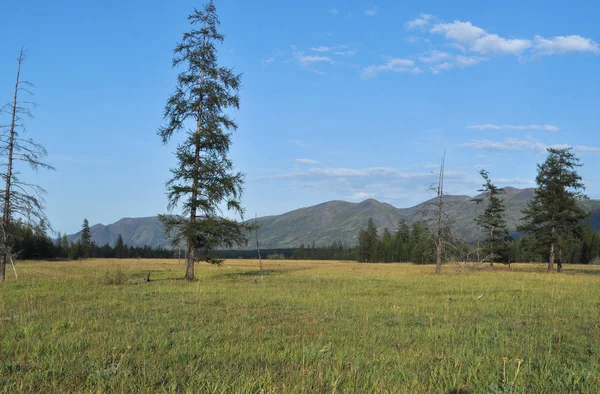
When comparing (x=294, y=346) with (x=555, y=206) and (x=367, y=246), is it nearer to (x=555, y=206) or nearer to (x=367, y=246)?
(x=555, y=206)

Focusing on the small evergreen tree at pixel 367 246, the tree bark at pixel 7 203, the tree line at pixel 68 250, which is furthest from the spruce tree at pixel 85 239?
the tree bark at pixel 7 203

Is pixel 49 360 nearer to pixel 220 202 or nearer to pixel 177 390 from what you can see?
pixel 177 390

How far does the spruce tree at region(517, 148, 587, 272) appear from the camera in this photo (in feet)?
137

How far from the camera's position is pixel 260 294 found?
55.2 ft

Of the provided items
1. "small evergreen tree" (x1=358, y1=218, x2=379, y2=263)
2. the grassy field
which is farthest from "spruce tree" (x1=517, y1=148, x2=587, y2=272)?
"small evergreen tree" (x1=358, y1=218, x2=379, y2=263)

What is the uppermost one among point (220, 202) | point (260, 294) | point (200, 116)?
point (200, 116)

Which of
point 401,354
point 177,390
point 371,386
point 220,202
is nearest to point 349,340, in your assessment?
point 401,354

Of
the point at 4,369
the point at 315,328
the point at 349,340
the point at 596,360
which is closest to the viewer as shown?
the point at 4,369

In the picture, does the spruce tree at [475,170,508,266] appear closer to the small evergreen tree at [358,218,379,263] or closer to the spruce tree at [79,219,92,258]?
the small evergreen tree at [358,218,379,263]

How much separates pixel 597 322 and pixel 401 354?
7419 millimetres

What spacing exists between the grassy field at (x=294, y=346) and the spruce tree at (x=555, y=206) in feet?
104

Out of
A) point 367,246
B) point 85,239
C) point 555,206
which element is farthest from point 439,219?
point 85,239

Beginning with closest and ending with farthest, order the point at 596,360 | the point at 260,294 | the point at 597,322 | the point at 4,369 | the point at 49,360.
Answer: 1. the point at 4,369
2. the point at 49,360
3. the point at 596,360
4. the point at 597,322
5. the point at 260,294

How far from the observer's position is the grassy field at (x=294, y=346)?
18.2 feet
